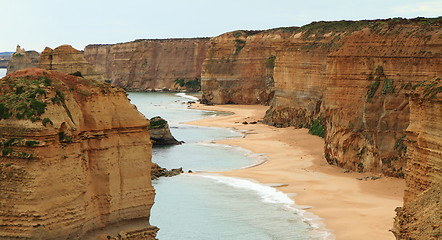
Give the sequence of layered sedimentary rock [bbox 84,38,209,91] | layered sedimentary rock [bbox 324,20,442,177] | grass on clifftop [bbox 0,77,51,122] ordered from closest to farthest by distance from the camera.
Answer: grass on clifftop [bbox 0,77,51,122], layered sedimentary rock [bbox 324,20,442,177], layered sedimentary rock [bbox 84,38,209,91]

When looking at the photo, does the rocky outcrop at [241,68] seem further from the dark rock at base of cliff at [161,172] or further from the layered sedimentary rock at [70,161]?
the layered sedimentary rock at [70,161]

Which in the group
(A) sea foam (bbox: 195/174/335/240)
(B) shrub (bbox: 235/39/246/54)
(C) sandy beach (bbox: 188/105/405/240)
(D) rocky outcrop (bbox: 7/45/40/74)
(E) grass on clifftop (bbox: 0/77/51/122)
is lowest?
(A) sea foam (bbox: 195/174/335/240)

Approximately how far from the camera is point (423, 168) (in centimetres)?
1758

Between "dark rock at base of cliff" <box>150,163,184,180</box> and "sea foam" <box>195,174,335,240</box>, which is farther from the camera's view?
"dark rock at base of cliff" <box>150,163,184,180</box>

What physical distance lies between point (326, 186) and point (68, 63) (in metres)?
16.0

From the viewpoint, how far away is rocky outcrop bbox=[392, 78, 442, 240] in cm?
1512

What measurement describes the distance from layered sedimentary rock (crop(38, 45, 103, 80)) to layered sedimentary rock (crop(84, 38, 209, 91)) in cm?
11158

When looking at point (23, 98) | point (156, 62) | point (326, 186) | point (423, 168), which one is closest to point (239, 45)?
point (156, 62)

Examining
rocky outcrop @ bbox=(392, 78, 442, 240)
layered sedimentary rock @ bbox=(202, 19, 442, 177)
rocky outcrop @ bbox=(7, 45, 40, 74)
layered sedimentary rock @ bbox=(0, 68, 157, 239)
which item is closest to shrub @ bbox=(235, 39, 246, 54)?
rocky outcrop @ bbox=(7, 45, 40, 74)

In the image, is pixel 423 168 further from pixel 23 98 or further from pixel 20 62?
pixel 20 62

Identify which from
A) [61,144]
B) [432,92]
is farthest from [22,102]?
[432,92]

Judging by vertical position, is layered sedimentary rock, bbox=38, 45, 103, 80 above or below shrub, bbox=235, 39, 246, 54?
below

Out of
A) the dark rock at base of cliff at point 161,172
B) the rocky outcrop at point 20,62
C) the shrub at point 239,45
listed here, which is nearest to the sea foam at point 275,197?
the dark rock at base of cliff at point 161,172

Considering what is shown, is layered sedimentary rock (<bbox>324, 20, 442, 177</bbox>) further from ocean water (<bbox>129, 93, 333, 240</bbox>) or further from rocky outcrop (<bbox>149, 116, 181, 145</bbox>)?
rocky outcrop (<bbox>149, 116, 181, 145</bbox>)
